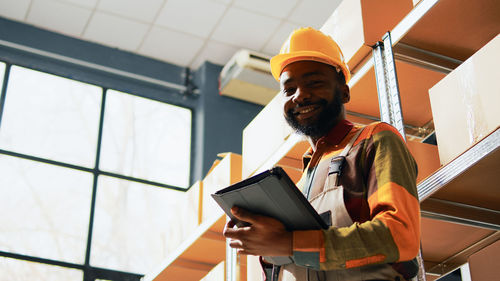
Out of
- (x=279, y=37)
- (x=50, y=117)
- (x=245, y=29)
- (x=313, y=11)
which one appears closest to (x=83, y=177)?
(x=50, y=117)

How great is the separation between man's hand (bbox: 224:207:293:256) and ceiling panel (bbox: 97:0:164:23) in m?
4.30

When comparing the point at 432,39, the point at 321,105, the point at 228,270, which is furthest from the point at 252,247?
the point at 228,270

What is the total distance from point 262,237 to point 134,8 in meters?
4.46

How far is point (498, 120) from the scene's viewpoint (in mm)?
1918

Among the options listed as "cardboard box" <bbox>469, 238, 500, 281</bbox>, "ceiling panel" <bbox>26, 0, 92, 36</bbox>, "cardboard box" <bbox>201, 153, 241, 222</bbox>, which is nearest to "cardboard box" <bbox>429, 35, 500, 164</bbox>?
"cardboard box" <bbox>469, 238, 500, 281</bbox>

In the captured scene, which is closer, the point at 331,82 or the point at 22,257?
the point at 331,82

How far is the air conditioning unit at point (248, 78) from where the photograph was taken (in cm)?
590

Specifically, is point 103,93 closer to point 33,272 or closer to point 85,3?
point 85,3

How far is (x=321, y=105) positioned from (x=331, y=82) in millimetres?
80

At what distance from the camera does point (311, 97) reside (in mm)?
1830

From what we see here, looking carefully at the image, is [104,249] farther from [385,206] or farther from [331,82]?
[385,206]

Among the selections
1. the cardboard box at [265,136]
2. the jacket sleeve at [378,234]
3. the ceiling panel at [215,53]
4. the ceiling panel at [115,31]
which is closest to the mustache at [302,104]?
the jacket sleeve at [378,234]

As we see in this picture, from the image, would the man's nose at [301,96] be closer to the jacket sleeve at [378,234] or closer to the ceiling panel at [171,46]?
the jacket sleeve at [378,234]

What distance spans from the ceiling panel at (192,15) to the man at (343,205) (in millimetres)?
3848
